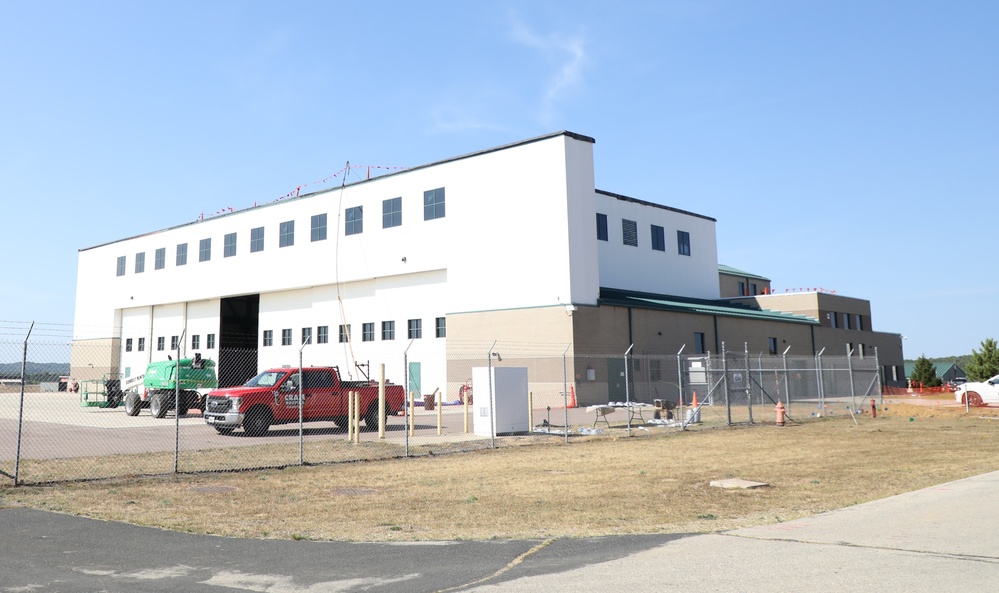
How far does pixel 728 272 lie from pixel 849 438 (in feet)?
176

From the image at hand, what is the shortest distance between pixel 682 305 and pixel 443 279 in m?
14.1

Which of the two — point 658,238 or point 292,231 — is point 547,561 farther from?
point 658,238

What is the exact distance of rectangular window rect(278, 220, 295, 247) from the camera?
166 ft

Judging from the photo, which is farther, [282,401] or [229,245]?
[229,245]

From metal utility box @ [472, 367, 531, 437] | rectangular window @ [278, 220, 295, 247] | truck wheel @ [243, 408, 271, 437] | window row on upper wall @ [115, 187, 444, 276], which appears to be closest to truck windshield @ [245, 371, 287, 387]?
truck wheel @ [243, 408, 271, 437]

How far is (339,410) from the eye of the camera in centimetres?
2469

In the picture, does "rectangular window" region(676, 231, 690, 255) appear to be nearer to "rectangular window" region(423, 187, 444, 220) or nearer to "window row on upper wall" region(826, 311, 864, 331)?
"window row on upper wall" region(826, 311, 864, 331)

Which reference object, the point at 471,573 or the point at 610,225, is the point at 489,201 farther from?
the point at 471,573

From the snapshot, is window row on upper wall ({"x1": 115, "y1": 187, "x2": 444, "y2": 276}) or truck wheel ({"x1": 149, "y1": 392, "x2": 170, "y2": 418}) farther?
window row on upper wall ({"x1": 115, "y1": 187, "x2": 444, "y2": 276})

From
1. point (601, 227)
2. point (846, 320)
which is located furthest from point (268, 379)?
point (846, 320)

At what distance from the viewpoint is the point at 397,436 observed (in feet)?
76.6

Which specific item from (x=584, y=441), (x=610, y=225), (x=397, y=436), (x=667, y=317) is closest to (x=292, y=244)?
(x=610, y=225)

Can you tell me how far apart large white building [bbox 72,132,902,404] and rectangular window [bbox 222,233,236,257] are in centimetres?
13

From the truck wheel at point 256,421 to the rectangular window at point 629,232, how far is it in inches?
1240
